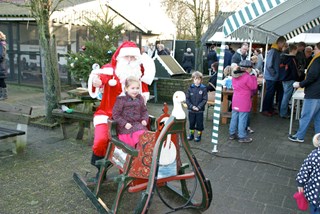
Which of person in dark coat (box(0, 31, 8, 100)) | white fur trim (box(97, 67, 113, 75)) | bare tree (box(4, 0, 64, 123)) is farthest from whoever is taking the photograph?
person in dark coat (box(0, 31, 8, 100))

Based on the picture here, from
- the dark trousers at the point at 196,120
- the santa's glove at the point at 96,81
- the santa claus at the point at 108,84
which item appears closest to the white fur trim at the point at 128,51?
the santa claus at the point at 108,84

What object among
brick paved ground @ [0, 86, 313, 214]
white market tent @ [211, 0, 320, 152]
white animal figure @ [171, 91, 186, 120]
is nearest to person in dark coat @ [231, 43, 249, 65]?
white market tent @ [211, 0, 320, 152]

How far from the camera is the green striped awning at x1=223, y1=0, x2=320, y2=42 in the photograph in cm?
521

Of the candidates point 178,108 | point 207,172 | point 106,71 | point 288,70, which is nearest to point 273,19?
point 288,70

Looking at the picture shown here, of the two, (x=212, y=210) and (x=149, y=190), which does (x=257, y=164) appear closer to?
(x=212, y=210)

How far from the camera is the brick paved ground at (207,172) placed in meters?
3.84

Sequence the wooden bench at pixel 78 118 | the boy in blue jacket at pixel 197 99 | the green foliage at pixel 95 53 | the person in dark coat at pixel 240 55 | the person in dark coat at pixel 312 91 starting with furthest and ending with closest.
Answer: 1. the person in dark coat at pixel 240 55
2. the green foliage at pixel 95 53
3. the boy in blue jacket at pixel 197 99
4. the wooden bench at pixel 78 118
5. the person in dark coat at pixel 312 91

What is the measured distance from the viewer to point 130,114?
12.6 feet

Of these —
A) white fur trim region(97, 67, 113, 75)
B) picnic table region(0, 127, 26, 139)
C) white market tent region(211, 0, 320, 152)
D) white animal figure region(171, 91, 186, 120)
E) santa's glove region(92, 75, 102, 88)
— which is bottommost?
picnic table region(0, 127, 26, 139)

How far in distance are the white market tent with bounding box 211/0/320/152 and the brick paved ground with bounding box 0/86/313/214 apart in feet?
2.60

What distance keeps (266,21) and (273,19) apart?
0.31 metres

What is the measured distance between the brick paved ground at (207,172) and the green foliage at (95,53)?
7.51 ft

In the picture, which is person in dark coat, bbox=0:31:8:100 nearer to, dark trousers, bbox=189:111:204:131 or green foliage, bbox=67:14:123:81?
green foliage, bbox=67:14:123:81

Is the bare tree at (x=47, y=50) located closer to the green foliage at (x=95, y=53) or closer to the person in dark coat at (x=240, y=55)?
the green foliage at (x=95, y=53)
